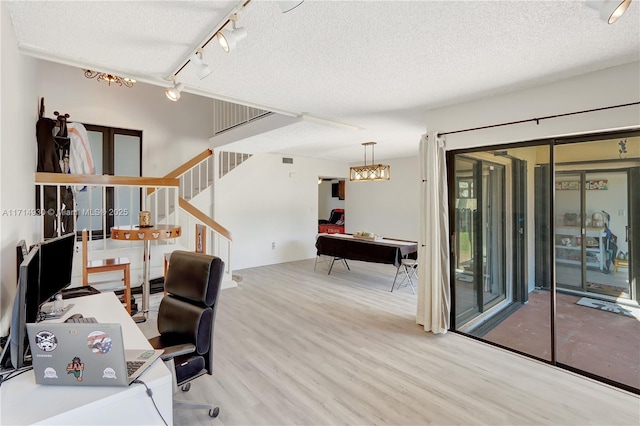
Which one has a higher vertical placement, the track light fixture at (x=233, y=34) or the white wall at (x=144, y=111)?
the white wall at (x=144, y=111)

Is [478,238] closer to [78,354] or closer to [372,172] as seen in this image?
[372,172]

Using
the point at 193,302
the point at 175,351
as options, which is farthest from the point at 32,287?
the point at 193,302

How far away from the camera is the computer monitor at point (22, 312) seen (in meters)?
1.22

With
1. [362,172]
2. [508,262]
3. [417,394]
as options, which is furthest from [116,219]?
[508,262]

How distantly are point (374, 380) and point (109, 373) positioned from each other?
1987 mm

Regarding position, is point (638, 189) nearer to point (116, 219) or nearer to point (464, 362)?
point (464, 362)

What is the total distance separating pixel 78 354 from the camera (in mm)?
1149

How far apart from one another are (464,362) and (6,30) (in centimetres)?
400

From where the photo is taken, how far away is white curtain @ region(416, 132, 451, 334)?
336 cm

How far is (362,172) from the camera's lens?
5566 mm

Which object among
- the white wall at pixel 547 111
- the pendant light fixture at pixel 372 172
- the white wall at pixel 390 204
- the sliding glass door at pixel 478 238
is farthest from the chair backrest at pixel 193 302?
the white wall at pixel 390 204

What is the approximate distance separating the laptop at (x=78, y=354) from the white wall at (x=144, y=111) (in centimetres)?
522

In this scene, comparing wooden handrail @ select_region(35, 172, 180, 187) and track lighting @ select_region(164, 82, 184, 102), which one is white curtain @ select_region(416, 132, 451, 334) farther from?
wooden handrail @ select_region(35, 172, 180, 187)

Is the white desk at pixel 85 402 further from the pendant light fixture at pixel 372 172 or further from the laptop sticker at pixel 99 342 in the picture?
the pendant light fixture at pixel 372 172
